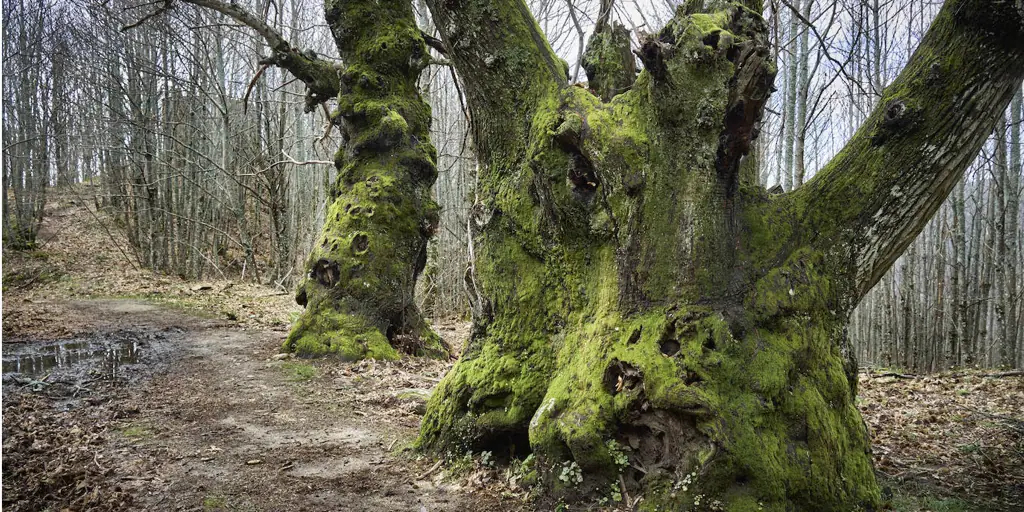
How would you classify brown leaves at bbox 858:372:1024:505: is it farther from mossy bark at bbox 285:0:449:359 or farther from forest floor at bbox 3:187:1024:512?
mossy bark at bbox 285:0:449:359

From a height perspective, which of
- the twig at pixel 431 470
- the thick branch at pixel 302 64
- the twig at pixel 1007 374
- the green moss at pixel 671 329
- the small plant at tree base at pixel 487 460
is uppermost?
the thick branch at pixel 302 64

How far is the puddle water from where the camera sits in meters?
6.23

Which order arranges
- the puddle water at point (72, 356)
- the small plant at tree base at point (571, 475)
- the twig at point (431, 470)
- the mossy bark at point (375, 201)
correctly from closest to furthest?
the small plant at tree base at point (571, 475), the twig at point (431, 470), the puddle water at point (72, 356), the mossy bark at point (375, 201)

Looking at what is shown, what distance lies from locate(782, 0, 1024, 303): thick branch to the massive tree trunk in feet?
0.03

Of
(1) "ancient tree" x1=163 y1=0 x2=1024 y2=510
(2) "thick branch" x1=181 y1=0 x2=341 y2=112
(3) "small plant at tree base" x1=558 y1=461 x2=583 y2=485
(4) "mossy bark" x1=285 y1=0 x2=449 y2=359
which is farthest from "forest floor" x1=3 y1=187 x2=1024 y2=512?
(2) "thick branch" x1=181 y1=0 x2=341 y2=112

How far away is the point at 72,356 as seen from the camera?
691 cm

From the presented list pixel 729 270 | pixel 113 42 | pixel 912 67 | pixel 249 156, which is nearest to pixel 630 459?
pixel 729 270

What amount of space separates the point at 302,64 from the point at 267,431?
223 inches

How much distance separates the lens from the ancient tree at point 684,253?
117 inches

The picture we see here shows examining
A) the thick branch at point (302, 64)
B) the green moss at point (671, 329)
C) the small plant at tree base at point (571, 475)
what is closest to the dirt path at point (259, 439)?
the small plant at tree base at point (571, 475)

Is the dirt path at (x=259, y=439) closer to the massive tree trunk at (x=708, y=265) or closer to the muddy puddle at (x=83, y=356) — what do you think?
the muddy puddle at (x=83, y=356)

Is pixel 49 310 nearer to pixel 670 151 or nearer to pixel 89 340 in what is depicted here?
pixel 89 340

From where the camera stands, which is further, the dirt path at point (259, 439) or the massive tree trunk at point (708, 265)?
the dirt path at point (259, 439)

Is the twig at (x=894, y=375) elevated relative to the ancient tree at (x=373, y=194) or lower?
lower
